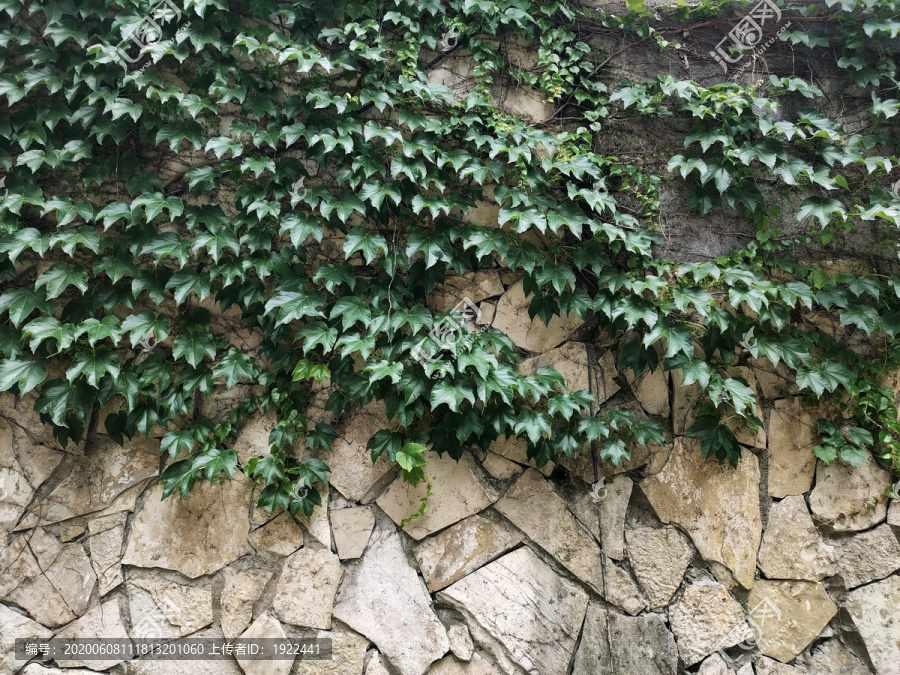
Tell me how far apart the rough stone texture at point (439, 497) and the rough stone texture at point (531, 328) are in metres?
0.55

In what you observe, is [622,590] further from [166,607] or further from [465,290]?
[166,607]

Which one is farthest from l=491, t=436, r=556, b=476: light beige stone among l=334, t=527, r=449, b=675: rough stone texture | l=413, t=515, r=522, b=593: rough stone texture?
l=334, t=527, r=449, b=675: rough stone texture

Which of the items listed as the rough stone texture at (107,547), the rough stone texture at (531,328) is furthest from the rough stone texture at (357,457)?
the rough stone texture at (107,547)

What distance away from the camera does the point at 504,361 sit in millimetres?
1994

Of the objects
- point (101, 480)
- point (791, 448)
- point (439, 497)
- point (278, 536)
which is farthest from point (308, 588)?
point (791, 448)

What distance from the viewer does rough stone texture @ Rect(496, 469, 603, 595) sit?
1932mm

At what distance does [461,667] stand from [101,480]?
1.59 meters

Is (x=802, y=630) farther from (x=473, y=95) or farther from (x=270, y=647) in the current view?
(x=473, y=95)

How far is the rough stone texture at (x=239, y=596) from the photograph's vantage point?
6.22 feet

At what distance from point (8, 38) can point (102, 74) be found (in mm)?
374

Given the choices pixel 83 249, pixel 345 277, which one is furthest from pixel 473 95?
pixel 83 249

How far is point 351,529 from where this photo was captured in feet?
6.39

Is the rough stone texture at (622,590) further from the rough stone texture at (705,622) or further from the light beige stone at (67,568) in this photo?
the light beige stone at (67,568)

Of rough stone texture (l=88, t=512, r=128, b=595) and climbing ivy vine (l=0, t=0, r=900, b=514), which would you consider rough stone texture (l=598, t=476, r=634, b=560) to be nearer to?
climbing ivy vine (l=0, t=0, r=900, b=514)
